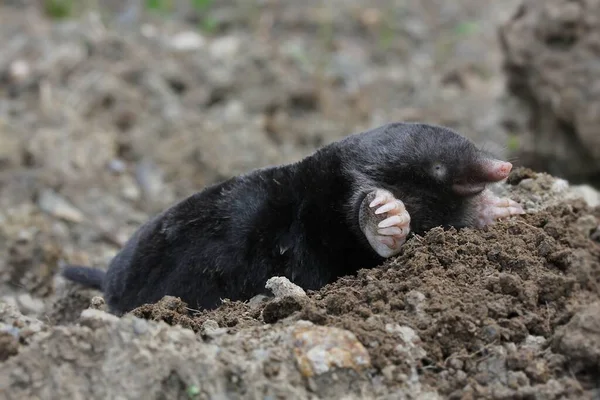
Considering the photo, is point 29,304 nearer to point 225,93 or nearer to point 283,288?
point 283,288

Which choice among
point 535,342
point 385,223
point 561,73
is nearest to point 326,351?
point 535,342

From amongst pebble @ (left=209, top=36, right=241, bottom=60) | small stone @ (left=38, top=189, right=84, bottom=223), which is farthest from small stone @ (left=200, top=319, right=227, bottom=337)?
pebble @ (left=209, top=36, right=241, bottom=60)

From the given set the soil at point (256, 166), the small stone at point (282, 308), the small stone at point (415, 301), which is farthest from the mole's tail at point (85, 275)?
the small stone at point (415, 301)

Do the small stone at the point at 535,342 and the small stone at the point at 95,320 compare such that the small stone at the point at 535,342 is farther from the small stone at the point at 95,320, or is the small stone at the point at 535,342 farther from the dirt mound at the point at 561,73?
the dirt mound at the point at 561,73

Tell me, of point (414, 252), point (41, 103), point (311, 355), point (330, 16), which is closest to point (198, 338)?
point (311, 355)

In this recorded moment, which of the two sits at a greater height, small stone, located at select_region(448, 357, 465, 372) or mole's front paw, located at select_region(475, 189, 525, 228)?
mole's front paw, located at select_region(475, 189, 525, 228)

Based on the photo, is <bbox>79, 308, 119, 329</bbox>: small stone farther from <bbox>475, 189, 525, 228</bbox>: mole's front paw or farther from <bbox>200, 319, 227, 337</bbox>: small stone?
<bbox>475, 189, 525, 228</bbox>: mole's front paw

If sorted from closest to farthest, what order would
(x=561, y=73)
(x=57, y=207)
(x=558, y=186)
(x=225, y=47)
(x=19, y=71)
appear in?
1. (x=558, y=186)
2. (x=57, y=207)
3. (x=561, y=73)
4. (x=19, y=71)
5. (x=225, y=47)
